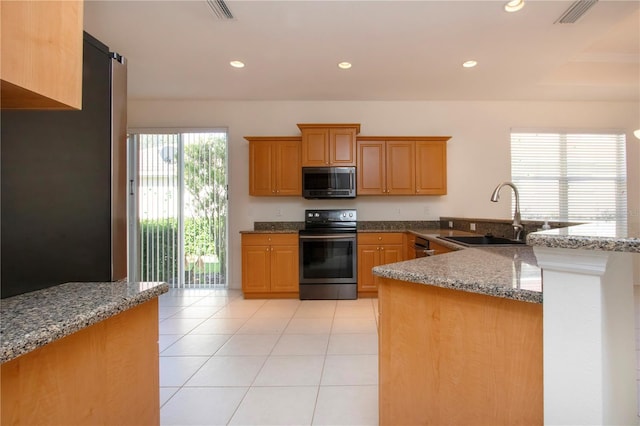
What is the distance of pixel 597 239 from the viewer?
0.75 m

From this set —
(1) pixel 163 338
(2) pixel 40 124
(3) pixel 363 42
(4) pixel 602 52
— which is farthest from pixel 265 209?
(4) pixel 602 52

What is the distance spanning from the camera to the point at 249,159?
4.11 m

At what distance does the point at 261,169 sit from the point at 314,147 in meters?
0.79

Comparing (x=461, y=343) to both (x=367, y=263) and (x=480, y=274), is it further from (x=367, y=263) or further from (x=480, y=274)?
(x=367, y=263)

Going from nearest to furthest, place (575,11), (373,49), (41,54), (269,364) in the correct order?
(41,54)
(269,364)
(575,11)
(373,49)

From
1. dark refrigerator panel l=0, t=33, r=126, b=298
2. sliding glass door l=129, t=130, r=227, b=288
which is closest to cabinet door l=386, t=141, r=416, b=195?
sliding glass door l=129, t=130, r=227, b=288

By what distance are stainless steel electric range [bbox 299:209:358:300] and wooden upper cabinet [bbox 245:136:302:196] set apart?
77 cm

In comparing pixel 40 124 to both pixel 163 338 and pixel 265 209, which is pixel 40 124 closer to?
pixel 163 338

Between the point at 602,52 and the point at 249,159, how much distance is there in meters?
4.49

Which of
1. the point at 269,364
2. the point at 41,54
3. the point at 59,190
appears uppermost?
the point at 41,54

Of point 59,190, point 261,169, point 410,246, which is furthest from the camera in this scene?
point 261,169

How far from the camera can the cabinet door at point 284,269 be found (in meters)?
3.85

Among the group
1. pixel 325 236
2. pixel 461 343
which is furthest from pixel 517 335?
pixel 325 236

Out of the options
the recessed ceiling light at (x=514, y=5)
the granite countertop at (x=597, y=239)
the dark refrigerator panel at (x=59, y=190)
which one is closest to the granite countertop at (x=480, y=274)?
the granite countertop at (x=597, y=239)
